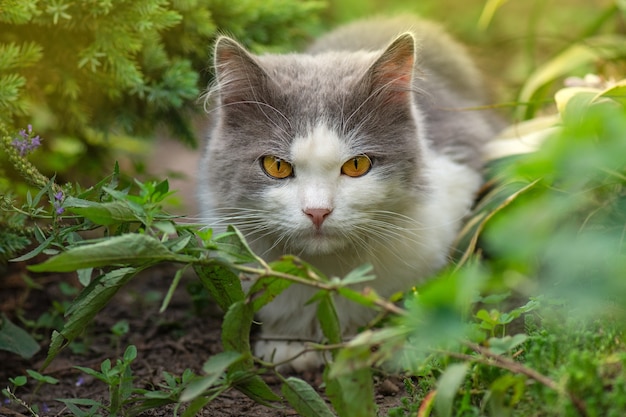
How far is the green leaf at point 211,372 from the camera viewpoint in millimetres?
1306

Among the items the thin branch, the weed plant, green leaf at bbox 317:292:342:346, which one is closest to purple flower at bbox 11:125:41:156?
the weed plant

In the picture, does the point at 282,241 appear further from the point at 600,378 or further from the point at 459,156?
the point at 600,378

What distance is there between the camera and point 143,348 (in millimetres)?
2238

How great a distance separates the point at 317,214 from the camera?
178 centimetres

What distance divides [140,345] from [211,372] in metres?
1.02

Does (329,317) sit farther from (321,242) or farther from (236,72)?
(236,72)

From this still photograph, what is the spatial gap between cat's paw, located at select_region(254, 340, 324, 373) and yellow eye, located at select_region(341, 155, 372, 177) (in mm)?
574

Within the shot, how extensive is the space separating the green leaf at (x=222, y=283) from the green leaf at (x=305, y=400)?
9.8 inches

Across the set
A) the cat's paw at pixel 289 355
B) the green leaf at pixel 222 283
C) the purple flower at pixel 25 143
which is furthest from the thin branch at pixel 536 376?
the purple flower at pixel 25 143

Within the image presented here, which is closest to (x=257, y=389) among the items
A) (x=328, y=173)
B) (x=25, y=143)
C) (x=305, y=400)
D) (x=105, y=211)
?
(x=305, y=400)

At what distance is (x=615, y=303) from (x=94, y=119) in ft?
6.24

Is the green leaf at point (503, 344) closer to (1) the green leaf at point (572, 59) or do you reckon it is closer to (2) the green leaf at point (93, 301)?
(2) the green leaf at point (93, 301)

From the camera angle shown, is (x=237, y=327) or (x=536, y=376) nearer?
(x=536, y=376)

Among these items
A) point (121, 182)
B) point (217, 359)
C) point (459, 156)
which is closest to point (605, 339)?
point (217, 359)
